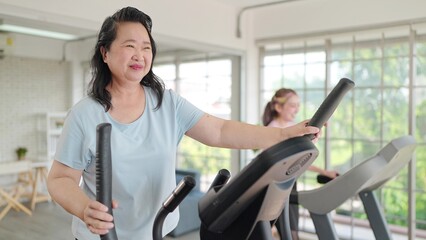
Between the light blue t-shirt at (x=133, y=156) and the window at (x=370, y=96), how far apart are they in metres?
3.14

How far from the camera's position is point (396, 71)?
12.7ft

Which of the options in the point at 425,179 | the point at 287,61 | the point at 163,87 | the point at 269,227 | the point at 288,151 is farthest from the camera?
the point at 287,61

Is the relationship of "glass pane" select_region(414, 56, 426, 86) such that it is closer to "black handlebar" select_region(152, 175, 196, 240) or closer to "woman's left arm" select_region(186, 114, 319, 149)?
"woman's left arm" select_region(186, 114, 319, 149)

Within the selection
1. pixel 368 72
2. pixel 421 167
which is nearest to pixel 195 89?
pixel 368 72

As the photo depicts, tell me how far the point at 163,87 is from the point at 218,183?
0.40m

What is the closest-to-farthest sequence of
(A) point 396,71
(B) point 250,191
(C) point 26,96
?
(B) point 250,191 < (A) point 396,71 < (C) point 26,96

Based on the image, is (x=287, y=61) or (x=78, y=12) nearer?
(x=78, y=12)

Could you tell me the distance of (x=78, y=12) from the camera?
303 centimetres

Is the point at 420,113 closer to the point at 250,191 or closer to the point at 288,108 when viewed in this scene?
the point at 288,108

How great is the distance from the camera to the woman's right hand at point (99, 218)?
86 centimetres

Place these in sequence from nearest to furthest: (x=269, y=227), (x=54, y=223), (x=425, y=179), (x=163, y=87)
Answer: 1. (x=269, y=227)
2. (x=163, y=87)
3. (x=425, y=179)
4. (x=54, y=223)

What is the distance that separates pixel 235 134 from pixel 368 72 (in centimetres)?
321

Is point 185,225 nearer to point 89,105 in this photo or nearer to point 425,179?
point 425,179

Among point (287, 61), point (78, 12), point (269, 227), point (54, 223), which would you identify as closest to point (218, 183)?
point (269, 227)
